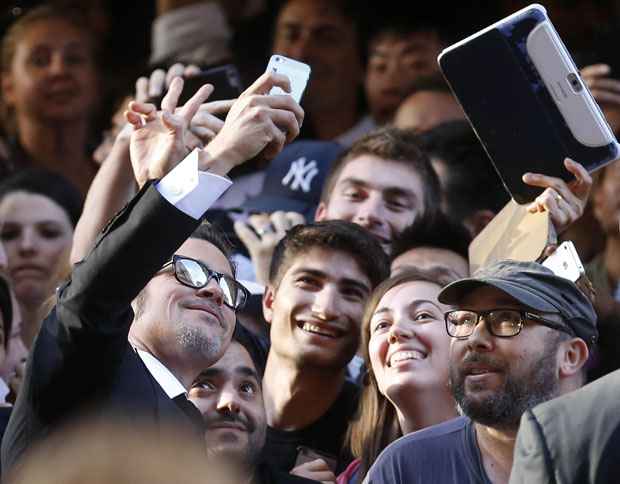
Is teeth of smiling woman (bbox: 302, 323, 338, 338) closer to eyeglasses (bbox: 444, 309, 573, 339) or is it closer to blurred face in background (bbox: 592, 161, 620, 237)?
eyeglasses (bbox: 444, 309, 573, 339)

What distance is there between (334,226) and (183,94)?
693 mm

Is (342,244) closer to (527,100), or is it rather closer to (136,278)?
(527,100)

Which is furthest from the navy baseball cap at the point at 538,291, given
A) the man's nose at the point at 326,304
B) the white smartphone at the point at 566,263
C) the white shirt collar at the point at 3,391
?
the white shirt collar at the point at 3,391

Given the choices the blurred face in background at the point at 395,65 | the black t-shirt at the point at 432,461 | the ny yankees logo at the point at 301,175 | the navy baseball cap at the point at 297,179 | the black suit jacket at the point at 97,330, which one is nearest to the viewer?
the black suit jacket at the point at 97,330

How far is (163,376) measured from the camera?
4.55 metres

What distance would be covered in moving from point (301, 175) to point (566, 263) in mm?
2097

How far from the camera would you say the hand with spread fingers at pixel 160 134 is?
415 cm

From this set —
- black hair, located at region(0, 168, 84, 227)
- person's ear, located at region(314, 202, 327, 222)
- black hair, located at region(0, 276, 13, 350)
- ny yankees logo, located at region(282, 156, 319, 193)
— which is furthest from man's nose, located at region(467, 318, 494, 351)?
black hair, located at region(0, 168, 84, 227)

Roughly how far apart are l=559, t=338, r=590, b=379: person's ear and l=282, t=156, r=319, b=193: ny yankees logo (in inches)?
94.5

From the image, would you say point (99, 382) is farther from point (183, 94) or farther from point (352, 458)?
point (183, 94)

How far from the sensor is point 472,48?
5168 mm

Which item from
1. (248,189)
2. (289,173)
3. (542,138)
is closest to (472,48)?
(542,138)

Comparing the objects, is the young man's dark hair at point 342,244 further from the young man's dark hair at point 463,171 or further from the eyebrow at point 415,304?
the young man's dark hair at point 463,171

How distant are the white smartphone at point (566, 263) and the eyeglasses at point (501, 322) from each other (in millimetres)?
390
